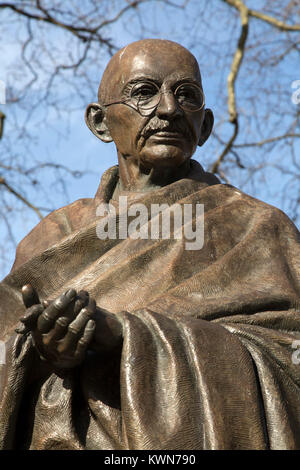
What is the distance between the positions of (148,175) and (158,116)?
1.11 ft

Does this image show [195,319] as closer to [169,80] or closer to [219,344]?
[219,344]

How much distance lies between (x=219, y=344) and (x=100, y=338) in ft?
1.55

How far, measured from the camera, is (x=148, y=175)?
536 centimetres

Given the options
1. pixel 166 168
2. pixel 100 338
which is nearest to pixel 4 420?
pixel 100 338

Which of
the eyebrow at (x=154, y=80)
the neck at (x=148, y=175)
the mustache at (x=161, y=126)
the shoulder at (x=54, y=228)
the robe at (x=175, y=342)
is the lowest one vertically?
the robe at (x=175, y=342)

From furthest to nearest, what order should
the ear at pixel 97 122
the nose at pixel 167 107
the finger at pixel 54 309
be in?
the ear at pixel 97 122
the nose at pixel 167 107
the finger at pixel 54 309

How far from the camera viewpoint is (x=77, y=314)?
4.00 meters

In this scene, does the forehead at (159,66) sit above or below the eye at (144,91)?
above

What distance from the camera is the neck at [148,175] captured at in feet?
17.5

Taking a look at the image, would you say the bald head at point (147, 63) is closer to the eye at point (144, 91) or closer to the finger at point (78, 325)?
the eye at point (144, 91)

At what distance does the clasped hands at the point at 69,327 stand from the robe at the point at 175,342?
3.4 inches

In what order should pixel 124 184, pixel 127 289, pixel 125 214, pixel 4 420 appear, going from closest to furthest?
pixel 4 420 < pixel 127 289 < pixel 125 214 < pixel 124 184

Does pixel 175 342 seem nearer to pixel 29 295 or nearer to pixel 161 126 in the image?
pixel 29 295

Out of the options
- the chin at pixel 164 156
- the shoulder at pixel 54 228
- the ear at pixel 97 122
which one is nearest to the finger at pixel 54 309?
the shoulder at pixel 54 228
